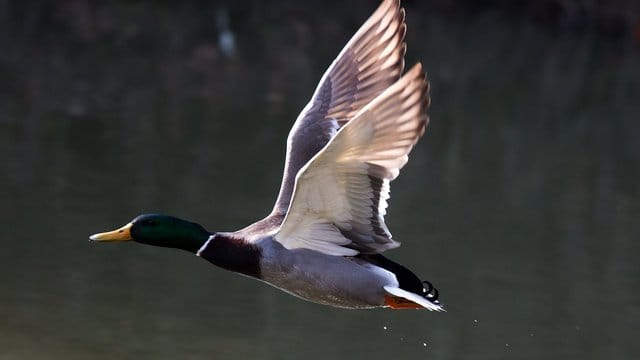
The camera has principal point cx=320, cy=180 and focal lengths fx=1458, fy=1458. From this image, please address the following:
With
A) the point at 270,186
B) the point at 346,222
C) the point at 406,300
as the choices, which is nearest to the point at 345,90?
the point at 346,222

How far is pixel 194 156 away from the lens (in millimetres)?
11812

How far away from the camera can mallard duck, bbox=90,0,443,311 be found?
464 cm

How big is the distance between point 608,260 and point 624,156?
3.49m

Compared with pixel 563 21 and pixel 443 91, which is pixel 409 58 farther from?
pixel 563 21

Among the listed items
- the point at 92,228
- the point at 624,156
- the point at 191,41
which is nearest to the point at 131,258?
the point at 92,228

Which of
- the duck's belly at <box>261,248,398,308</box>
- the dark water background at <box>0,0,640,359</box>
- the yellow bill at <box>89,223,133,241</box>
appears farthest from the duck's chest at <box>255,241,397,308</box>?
the dark water background at <box>0,0,640,359</box>

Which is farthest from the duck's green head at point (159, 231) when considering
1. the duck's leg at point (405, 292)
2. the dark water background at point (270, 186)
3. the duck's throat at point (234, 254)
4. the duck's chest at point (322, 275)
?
the dark water background at point (270, 186)

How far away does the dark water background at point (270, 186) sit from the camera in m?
7.77

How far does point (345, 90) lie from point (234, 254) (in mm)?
1114

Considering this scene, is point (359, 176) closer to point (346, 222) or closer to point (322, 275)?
point (346, 222)

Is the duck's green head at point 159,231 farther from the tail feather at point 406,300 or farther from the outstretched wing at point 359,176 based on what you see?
the tail feather at point 406,300

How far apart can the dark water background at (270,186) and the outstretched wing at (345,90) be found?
5.66 feet

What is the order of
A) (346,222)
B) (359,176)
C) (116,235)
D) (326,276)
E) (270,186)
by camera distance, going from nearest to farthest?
1. (359,176)
2. (346,222)
3. (326,276)
4. (116,235)
5. (270,186)

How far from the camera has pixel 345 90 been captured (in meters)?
6.04
